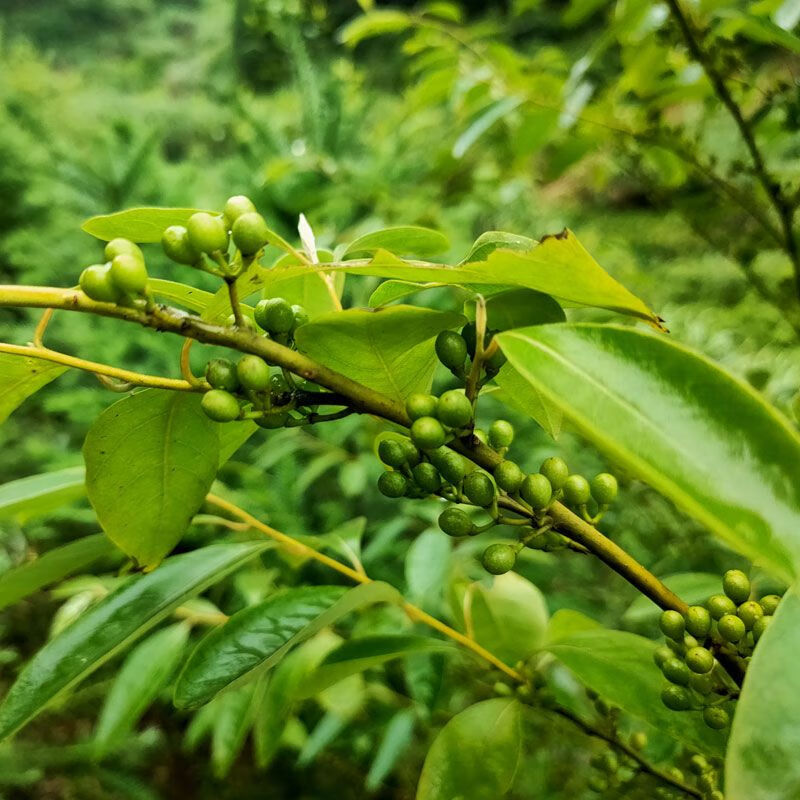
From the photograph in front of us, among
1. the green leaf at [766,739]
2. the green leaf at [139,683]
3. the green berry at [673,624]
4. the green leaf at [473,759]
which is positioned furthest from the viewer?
the green leaf at [139,683]

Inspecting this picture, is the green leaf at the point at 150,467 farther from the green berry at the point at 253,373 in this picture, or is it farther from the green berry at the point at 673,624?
the green berry at the point at 673,624

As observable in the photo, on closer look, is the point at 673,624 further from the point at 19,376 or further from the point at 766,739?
the point at 19,376

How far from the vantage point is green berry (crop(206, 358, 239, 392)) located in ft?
0.82

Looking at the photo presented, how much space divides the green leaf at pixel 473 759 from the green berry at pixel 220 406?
0.25 m

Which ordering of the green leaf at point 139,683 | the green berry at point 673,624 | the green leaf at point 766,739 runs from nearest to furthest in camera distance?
1. the green leaf at point 766,739
2. the green berry at point 673,624
3. the green leaf at point 139,683

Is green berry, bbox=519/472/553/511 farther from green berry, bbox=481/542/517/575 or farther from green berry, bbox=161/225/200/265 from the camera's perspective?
green berry, bbox=161/225/200/265

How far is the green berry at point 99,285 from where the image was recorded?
22 cm

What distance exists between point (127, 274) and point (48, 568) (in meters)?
0.24

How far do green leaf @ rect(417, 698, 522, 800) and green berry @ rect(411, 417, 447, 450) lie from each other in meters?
0.22

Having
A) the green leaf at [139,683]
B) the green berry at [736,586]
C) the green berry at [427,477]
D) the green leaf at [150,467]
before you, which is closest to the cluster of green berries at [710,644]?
the green berry at [736,586]

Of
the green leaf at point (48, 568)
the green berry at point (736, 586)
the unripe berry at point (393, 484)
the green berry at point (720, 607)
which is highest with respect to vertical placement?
the green berry at point (736, 586)

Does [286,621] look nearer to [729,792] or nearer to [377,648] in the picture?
[377,648]

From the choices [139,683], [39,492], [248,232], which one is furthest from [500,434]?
[139,683]

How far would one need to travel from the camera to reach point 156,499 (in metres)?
0.30
